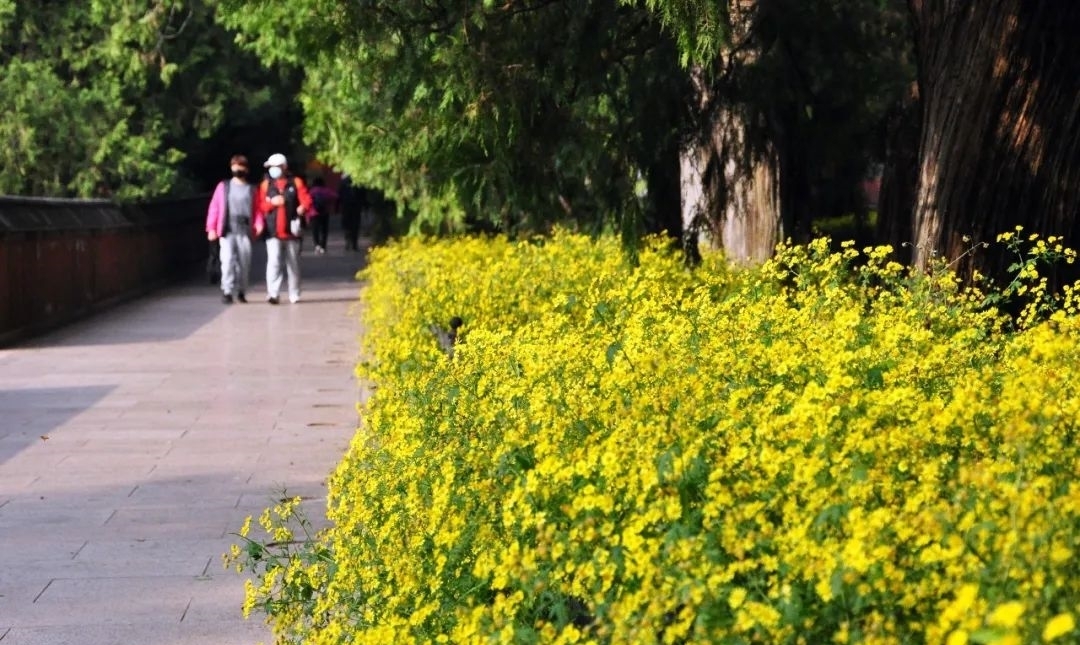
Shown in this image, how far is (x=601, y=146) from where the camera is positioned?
39.6 ft

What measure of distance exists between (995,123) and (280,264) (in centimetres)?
1519

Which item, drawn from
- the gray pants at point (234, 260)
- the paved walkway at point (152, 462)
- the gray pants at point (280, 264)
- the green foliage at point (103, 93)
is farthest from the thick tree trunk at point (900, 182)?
the green foliage at point (103, 93)

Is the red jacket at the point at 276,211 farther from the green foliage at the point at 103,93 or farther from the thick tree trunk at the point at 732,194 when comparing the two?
the thick tree trunk at the point at 732,194

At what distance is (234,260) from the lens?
77.6 ft

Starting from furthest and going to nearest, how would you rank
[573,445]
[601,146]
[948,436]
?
[601,146], [573,445], [948,436]

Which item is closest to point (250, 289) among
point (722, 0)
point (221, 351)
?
point (221, 351)

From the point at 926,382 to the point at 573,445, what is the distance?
101 centimetres

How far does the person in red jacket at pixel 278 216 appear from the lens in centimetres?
2333

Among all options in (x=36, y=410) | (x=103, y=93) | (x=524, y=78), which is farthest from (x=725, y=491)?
(x=103, y=93)

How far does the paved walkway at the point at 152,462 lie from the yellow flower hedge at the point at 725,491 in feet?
3.08

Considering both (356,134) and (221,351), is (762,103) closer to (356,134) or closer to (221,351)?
(221,351)

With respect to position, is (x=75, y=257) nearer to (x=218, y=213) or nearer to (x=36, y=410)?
(x=218, y=213)

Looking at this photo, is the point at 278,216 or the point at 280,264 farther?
the point at 280,264

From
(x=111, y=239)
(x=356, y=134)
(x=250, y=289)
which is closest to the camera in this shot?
(x=356, y=134)
